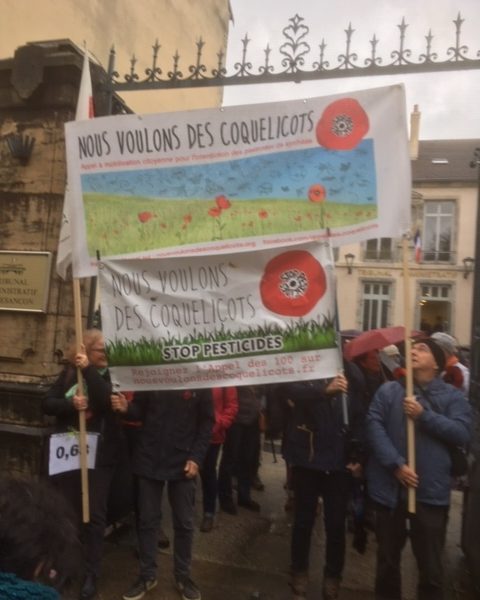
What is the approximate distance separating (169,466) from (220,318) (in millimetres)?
1051

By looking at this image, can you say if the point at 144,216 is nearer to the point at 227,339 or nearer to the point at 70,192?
the point at 70,192

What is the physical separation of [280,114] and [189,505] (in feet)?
8.46

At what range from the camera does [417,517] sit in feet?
10.8

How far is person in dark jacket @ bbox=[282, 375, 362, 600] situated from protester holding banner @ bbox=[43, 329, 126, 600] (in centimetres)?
119

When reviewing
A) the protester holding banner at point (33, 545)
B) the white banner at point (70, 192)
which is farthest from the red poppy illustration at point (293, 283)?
the protester holding banner at point (33, 545)

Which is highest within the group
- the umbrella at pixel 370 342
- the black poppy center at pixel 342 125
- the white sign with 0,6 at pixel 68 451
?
the black poppy center at pixel 342 125

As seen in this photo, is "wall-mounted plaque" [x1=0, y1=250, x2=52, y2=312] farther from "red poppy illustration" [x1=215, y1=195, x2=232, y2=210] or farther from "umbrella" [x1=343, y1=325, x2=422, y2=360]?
"umbrella" [x1=343, y1=325, x2=422, y2=360]

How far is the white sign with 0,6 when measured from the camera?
3766 millimetres

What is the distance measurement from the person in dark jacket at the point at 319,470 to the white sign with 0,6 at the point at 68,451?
4.24ft

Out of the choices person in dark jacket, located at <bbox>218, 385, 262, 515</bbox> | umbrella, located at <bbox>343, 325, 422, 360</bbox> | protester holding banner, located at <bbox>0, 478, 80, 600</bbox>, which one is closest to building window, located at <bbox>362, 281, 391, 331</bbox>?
person in dark jacket, located at <bbox>218, 385, 262, 515</bbox>

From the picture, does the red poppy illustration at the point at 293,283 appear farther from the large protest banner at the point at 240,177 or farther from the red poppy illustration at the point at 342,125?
the red poppy illustration at the point at 342,125

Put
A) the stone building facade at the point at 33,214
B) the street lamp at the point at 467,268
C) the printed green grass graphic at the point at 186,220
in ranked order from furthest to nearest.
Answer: the street lamp at the point at 467,268
the stone building facade at the point at 33,214
the printed green grass graphic at the point at 186,220

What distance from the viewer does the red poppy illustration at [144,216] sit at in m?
3.73

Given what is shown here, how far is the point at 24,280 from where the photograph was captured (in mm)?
4836
